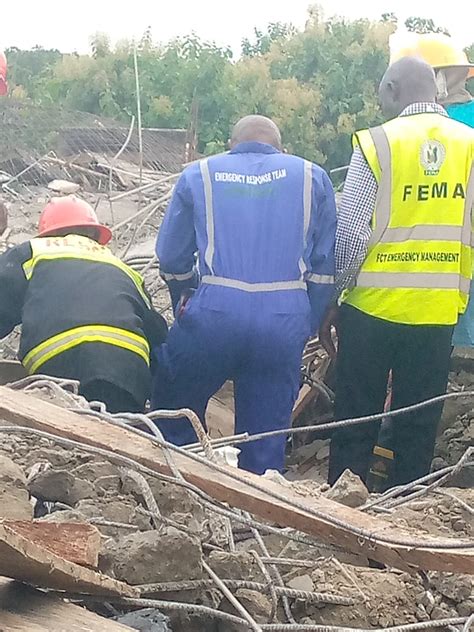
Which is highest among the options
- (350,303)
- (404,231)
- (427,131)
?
(427,131)

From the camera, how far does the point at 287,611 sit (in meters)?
2.35

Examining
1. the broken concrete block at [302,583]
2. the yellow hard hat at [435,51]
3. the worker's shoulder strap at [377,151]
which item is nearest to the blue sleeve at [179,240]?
the worker's shoulder strap at [377,151]

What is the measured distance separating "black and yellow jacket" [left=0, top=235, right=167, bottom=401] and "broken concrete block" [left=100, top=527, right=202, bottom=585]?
176cm

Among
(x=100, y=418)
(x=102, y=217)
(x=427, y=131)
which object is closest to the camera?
(x=100, y=418)

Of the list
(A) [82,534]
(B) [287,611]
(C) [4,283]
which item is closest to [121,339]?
(C) [4,283]

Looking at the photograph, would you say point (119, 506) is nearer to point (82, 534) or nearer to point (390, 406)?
point (82, 534)

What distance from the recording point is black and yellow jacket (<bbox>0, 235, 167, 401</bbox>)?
4016mm

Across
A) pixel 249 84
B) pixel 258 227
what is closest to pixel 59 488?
pixel 258 227

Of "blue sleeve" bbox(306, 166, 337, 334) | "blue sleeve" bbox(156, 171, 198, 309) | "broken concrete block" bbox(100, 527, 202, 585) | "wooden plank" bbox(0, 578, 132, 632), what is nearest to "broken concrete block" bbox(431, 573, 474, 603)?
"broken concrete block" bbox(100, 527, 202, 585)

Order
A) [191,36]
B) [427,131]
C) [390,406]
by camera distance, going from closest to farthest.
Result: [427,131], [390,406], [191,36]

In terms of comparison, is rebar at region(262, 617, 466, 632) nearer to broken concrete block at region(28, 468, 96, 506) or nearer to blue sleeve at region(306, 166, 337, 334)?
broken concrete block at region(28, 468, 96, 506)

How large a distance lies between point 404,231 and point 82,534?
2.92 metres

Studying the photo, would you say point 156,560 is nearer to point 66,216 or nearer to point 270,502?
point 270,502

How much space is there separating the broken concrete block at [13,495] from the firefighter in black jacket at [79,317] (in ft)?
5.28
